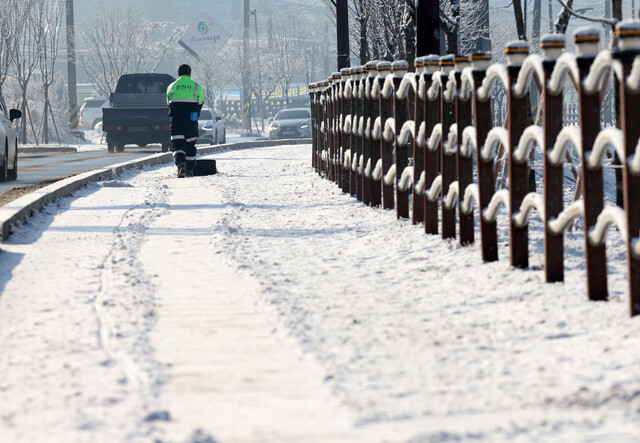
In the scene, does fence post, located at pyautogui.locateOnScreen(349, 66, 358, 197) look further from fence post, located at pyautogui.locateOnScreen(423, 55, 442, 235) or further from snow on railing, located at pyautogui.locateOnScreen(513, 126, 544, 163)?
snow on railing, located at pyautogui.locateOnScreen(513, 126, 544, 163)

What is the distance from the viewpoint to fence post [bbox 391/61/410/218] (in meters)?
9.91

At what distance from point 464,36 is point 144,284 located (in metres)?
21.9

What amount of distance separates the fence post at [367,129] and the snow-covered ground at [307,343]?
2.43 meters

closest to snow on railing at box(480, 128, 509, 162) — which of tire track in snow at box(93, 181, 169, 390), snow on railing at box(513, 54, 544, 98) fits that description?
snow on railing at box(513, 54, 544, 98)

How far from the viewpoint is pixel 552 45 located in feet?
19.9

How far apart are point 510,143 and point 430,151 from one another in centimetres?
188

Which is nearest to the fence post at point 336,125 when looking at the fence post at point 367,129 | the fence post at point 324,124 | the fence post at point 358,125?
the fence post at point 324,124

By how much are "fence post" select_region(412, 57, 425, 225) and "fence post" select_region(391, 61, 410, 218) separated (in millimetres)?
469

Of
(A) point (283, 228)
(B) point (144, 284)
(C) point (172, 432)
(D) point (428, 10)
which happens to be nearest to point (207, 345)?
(C) point (172, 432)

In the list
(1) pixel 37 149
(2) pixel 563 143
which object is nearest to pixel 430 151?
(2) pixel 563 143

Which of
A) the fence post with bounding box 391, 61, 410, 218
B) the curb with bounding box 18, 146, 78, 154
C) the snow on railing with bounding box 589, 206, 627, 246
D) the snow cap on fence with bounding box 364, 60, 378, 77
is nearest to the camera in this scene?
the snow on railing with bounding box 589, 206, 627, 246

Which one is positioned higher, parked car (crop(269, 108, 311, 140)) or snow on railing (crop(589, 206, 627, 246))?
parked car (crop(269, 108, 311, 140))

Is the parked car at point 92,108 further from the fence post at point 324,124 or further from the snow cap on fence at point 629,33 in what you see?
the snow cap on fence at point 629,33

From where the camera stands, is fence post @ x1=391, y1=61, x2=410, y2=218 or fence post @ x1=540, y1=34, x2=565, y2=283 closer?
fence post @ x1=540, y1=34, x2=565, y2=283
